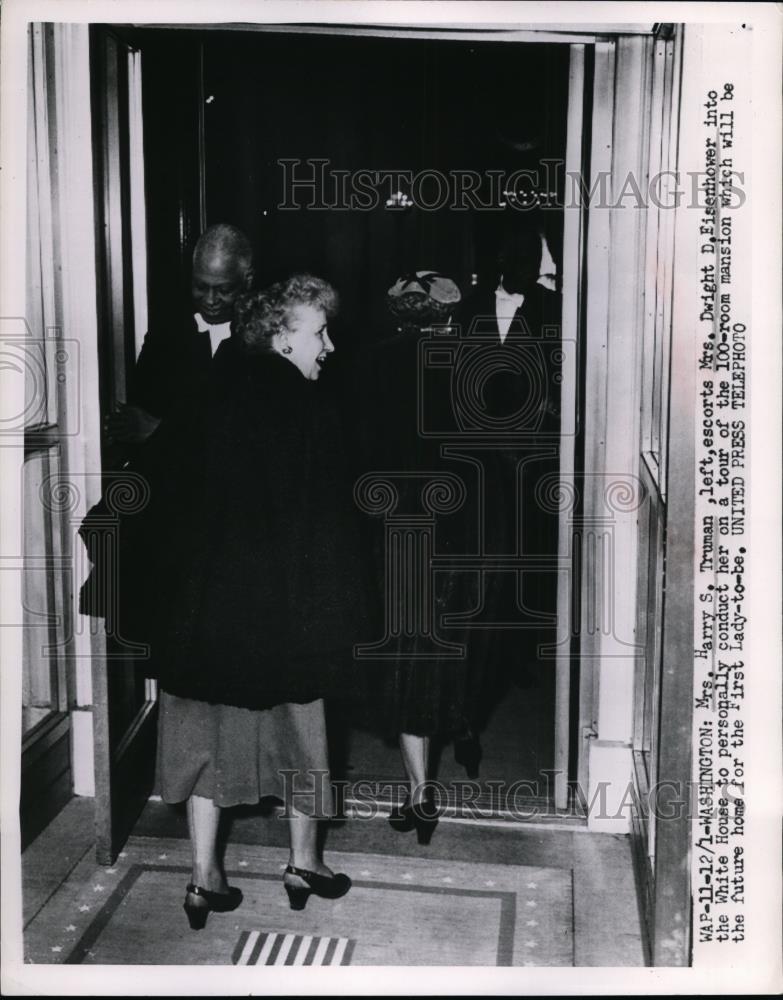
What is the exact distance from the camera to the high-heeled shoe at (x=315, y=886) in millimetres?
2463

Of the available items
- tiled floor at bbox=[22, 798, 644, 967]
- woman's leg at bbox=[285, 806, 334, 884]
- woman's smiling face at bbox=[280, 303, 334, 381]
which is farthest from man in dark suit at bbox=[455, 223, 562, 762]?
woman's leg at bbox=[285, 806, 334, 884]

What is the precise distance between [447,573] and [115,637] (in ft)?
2.58

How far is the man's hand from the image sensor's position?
2.60 m

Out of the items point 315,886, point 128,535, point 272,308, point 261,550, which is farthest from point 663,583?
point 128,535

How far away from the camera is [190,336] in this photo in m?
2.65

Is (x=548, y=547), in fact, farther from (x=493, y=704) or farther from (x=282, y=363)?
(x=282, y=363)

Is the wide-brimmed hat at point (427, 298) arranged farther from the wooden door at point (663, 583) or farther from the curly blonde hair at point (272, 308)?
the wooden door at point (663, 583)

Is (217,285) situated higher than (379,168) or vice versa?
(379,168)

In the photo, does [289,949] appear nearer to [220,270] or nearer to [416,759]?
[416,759]

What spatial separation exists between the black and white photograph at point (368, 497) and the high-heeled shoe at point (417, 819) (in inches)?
0.4

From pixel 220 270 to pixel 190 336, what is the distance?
0.18 m

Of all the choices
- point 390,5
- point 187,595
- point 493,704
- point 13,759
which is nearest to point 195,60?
point 390,5

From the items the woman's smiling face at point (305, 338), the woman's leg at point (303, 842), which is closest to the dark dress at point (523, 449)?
the woman's smiling face at point (305, 338)

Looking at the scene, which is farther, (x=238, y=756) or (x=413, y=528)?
(x=413, y=528)
